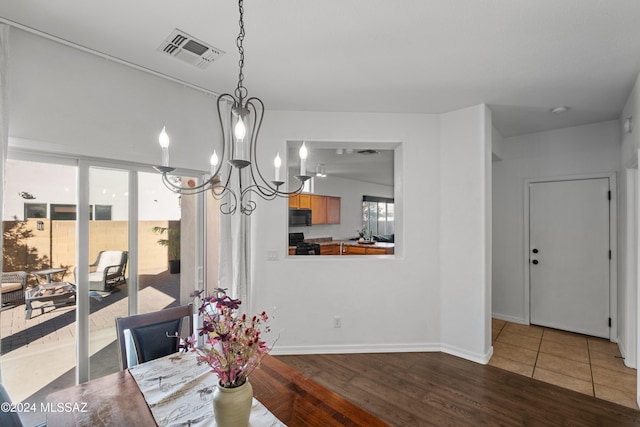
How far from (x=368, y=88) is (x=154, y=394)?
2687 mm

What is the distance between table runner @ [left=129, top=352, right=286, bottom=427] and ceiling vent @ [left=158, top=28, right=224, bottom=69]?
2.03m

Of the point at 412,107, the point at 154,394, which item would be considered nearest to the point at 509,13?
the point at 412,107

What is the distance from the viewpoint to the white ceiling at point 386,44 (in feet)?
5.59

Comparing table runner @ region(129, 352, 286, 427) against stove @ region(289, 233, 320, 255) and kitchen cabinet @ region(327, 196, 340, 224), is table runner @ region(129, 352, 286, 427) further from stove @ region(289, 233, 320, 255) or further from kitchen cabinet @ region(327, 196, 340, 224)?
kitchen cabinet @ region(327, 196, 340, 224)

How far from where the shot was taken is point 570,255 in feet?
12.6

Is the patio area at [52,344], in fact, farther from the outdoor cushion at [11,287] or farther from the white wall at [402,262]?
the white wall at [402,262]

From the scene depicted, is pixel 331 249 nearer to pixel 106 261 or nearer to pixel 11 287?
pixel 106 261

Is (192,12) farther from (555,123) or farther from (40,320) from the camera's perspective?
(555,123)

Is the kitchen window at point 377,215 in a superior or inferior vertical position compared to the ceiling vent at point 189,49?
inferior

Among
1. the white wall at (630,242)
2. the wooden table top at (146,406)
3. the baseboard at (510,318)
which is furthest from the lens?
the baseboard at (510,318)

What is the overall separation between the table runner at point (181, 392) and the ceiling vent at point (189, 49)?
203 centimetres

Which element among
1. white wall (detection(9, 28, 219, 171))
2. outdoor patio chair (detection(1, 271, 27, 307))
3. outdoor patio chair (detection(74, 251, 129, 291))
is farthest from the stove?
outdoor patio chair (detection(1, 271, 27, 307))

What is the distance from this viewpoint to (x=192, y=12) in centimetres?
175

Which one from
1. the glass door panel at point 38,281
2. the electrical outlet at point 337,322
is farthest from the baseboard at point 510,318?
the glass door panel at point 38,281
